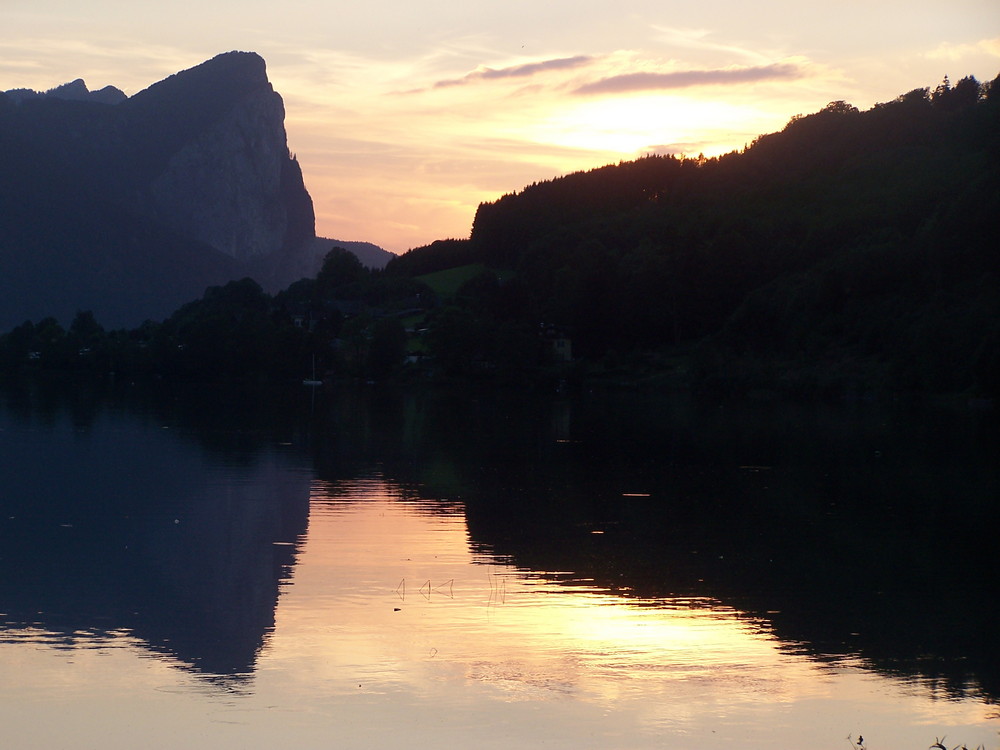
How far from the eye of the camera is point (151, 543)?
18.7 metres

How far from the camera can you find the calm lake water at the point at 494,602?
10.4 meters

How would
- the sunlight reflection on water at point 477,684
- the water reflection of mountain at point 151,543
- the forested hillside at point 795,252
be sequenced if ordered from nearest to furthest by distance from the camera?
the sunlight reflection on water at point 477,684 < the water reflection of mountain at point 151,543 < the forested hillside at point 795,252

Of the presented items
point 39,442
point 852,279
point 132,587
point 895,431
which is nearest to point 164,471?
point 39,442

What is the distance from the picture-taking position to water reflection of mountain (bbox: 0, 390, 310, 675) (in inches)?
523

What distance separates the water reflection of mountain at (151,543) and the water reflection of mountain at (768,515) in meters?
3.42

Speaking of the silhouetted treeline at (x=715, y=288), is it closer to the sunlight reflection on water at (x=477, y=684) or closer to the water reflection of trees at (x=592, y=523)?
the water reflection of trees at (x=592, y=523)

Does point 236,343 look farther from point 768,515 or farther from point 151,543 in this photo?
point 151,543

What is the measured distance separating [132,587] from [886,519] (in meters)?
14.3

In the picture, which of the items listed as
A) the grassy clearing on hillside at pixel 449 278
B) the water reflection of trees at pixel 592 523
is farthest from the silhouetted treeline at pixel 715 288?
the water reflection of trees at pixel 592 523

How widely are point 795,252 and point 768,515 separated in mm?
93255

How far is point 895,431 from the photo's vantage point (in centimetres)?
4616

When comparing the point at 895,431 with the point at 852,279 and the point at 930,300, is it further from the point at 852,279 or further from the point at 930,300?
the point at 852,279

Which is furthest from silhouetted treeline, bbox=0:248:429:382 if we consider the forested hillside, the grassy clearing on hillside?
the forested hillside

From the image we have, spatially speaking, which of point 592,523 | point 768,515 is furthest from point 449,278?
point 592,523
